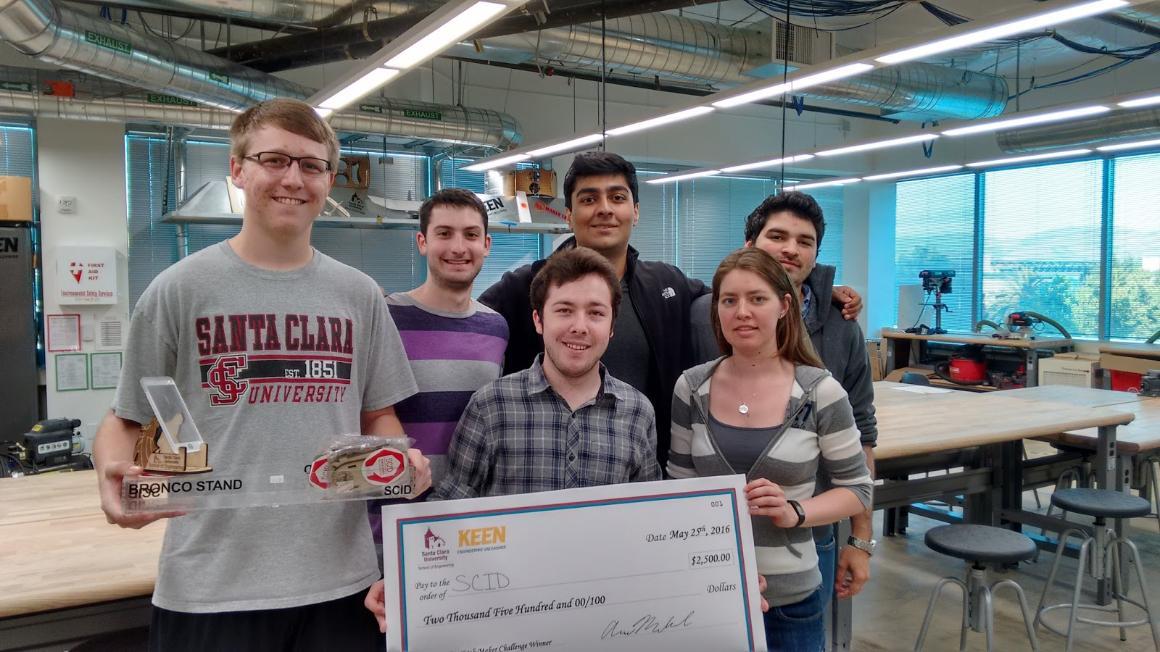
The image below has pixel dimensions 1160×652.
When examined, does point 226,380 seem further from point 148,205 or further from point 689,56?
point 148,205

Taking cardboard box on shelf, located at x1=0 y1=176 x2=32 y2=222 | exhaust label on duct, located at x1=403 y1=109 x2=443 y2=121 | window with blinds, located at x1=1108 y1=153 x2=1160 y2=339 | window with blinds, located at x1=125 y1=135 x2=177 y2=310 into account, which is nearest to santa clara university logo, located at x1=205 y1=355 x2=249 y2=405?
cardboard box on shelf, located at x1=0 y1=176 x2=32 y2=222

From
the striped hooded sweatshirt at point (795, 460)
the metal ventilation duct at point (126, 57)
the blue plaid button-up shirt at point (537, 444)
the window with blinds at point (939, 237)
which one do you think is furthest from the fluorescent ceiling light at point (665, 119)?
the window with blinds at point (939, 237)

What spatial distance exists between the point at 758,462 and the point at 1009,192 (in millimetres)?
9141

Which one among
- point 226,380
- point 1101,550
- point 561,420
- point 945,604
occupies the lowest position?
point 945,604

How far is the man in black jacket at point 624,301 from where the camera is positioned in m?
2.04

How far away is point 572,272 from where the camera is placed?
1582 mm

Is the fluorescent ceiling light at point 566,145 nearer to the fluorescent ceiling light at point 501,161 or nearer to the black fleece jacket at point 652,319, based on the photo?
the fluorescent ceiling light at point 501,161

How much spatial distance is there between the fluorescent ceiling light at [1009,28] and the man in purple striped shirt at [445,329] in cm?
213

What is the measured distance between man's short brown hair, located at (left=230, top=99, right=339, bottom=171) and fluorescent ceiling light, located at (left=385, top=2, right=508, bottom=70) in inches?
58.6

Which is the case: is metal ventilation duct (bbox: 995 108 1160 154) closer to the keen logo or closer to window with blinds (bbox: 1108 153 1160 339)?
window with blinds (bbox: 1108 153 1160 339)

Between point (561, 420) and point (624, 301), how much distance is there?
2.07ft

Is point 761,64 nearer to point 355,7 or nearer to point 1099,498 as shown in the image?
point 355,7

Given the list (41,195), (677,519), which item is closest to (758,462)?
(677,519)

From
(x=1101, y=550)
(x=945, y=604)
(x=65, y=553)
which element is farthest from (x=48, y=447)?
(x=1101, y=550)
